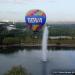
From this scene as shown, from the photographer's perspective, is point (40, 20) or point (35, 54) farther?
point (35, 54)

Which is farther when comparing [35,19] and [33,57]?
[33,57]

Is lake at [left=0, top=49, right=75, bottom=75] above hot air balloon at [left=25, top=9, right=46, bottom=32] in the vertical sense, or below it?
below

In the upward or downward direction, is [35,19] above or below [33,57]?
above

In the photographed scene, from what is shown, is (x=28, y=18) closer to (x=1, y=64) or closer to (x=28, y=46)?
(x=1, y=64)

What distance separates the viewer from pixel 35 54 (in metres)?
5.53

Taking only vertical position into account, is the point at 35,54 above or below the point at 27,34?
below

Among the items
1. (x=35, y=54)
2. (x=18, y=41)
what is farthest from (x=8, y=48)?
(x=35, y=54)

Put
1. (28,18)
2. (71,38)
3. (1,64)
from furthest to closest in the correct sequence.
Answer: (71,38) < (1,64) < (28,18)

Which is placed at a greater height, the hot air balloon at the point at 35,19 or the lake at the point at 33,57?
the hot air balloon at the point at 35,19

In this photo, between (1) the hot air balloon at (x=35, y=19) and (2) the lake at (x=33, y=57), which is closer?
(1) the hot air balloon at (x=35, y=19)

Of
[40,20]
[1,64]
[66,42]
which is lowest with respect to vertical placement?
[1,64]

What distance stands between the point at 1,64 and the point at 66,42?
4.29 ft

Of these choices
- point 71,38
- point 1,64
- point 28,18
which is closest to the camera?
point 28,18

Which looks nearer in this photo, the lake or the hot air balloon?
the hot air balloon
